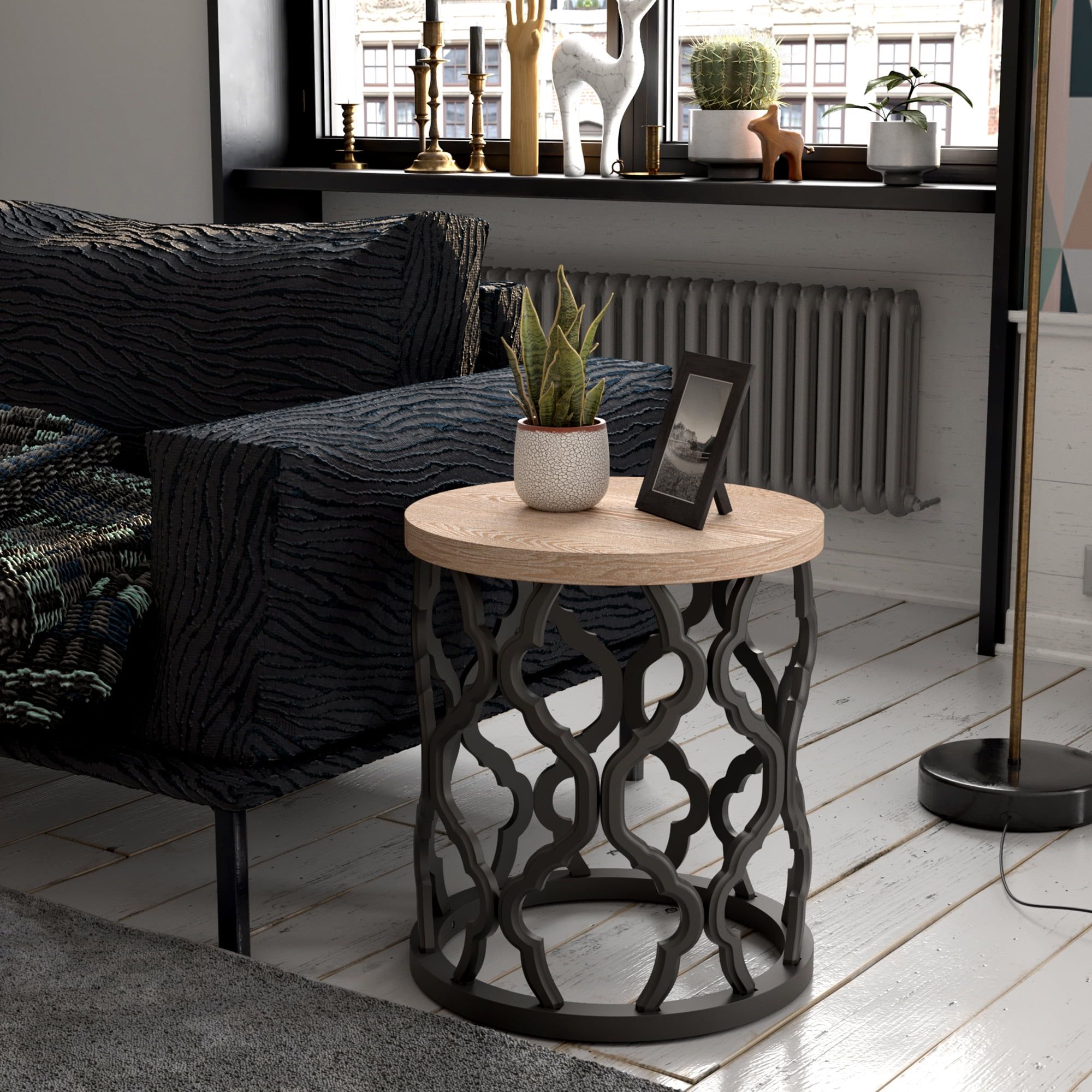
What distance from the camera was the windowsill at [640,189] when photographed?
3008 millimetres

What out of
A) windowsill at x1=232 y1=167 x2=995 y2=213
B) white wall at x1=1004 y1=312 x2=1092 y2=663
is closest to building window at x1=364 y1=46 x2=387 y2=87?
windowsill at x1=232 y1=167 x2=995 y2=213

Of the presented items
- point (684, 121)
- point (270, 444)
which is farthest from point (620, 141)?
point (270, 444)

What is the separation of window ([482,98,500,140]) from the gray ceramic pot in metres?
1.12

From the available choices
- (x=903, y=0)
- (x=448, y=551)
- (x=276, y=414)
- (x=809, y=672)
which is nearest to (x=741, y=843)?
(x=809, y=672)

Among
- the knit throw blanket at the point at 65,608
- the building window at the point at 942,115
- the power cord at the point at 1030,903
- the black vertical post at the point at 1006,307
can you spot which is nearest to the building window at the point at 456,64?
the building window at the point at 942,115

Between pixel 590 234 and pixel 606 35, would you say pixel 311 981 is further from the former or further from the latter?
pixel 606 35

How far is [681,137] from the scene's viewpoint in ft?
11.8

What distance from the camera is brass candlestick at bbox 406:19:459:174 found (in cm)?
365

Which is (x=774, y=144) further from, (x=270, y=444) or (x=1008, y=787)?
(x=270, y=444)

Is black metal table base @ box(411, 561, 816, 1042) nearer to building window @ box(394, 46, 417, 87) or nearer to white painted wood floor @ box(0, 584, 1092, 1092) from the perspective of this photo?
white painted wood floor @ box(0, 584, 1092, 1092)

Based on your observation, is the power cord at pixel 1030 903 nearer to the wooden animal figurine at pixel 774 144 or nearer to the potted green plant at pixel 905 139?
the potted green plant at pixel 905 139

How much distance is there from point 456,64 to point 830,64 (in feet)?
3.26

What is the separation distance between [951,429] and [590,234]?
3.16 ft

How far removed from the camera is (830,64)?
3361mm
